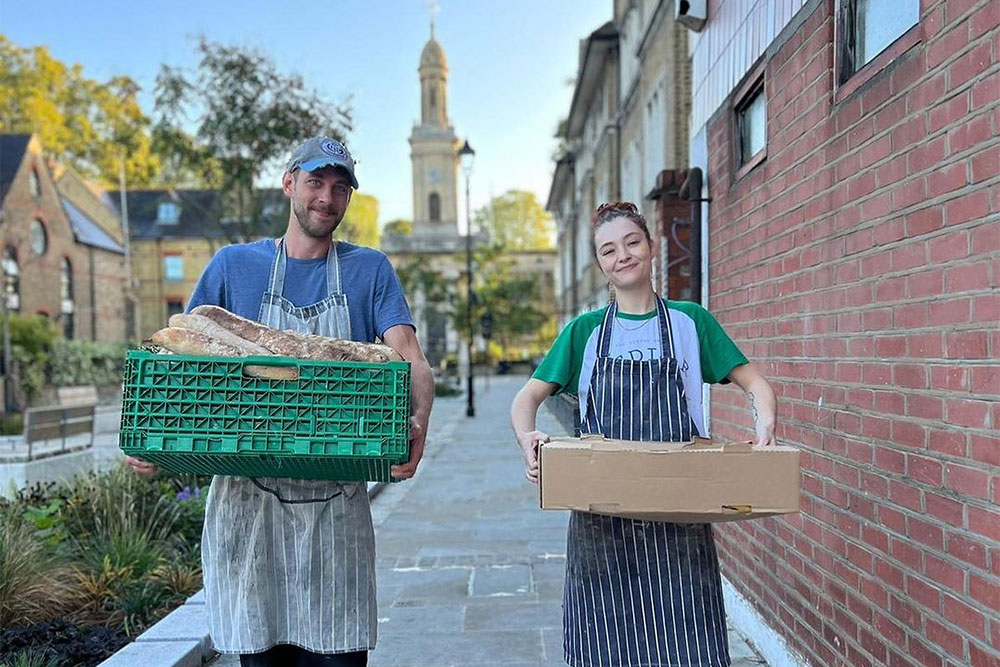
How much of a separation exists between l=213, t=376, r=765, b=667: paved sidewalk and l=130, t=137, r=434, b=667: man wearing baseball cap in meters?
0.82

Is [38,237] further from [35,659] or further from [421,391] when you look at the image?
[421,391]

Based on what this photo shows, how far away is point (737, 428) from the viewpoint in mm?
4727

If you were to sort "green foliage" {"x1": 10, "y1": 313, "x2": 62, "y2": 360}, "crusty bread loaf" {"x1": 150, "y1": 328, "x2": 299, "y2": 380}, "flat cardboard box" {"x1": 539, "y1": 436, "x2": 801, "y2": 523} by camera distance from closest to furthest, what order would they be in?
"flat cardboard box" {"x1": 539, "y1": 436, "x2": 801, "y2": 523} < "crusty bread loaf" {"x1": 150, "y1": 328, "x2": 299, "y2": 380} < "green foliage" {"x1": 10, "y1": 313, "x2": 62, "y2": 360}

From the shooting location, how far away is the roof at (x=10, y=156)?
33156mm

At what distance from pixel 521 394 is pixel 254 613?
1.03 meters

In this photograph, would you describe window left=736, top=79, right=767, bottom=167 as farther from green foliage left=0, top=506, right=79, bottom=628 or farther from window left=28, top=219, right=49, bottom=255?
window left=28, top=219, right=49, bottom=255

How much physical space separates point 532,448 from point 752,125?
292 cm

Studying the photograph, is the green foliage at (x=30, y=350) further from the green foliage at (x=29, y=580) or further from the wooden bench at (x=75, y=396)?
the green foliage at (x=29, y=580)

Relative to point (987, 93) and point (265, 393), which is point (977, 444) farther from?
point (265, 393)

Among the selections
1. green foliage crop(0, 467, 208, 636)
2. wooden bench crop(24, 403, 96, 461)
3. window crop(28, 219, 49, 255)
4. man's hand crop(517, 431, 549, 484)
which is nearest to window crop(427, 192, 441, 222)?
window crop(28, 219, 49, 255)

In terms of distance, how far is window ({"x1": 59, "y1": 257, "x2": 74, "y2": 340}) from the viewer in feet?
124

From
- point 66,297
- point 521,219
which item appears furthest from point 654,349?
point 521,219

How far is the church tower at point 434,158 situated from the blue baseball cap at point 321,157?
2436 inches

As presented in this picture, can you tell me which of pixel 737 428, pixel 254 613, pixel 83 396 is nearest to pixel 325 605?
pixel 254 613
